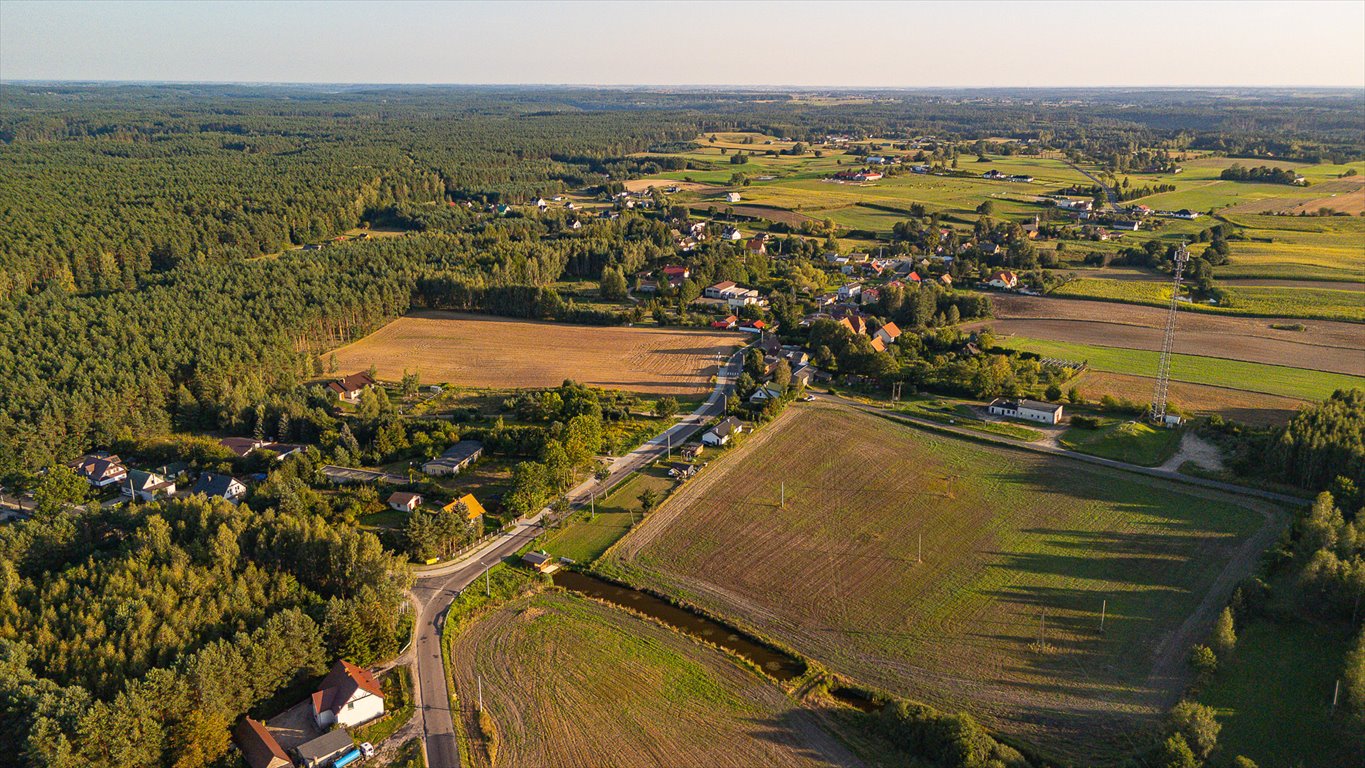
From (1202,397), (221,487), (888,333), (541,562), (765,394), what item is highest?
(888,333)

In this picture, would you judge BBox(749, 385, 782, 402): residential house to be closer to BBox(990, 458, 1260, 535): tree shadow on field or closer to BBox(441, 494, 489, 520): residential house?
BBox(990, 458, 1260, 535): tree shadow on field

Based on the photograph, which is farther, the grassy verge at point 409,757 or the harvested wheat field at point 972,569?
the harvested wheat field at point 972,569

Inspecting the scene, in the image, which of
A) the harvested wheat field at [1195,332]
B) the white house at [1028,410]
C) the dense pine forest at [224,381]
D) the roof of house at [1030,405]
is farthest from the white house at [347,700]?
the harvested wheat field at [1195,332]

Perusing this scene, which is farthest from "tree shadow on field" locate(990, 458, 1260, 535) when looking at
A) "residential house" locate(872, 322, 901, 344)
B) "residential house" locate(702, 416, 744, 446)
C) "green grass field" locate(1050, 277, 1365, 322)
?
"green grass field" locate(1050, 277, 1365, 322)

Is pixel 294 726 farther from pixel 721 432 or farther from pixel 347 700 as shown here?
pixel 721 432

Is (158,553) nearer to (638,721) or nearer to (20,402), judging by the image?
(638,721)

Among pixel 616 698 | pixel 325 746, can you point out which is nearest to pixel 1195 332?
pixel 616 698

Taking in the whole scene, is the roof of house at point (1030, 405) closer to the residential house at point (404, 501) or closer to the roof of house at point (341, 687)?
the residential house at point (404, 501)
